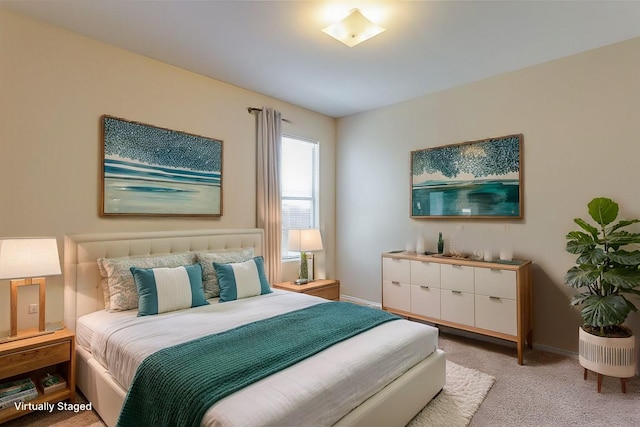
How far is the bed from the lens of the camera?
1477 mm

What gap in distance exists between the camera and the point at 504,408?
90.0 inches

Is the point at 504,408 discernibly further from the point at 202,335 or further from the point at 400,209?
the point at 400,209

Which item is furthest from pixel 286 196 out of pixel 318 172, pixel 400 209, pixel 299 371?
pixel 299 371

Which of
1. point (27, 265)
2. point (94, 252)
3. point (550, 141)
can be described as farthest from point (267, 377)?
point (550, 141)

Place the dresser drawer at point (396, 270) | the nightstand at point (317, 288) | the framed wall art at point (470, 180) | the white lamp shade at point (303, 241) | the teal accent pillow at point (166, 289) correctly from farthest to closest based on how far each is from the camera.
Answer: the white lamp shade at point (303, 241) → the nightstand at point (317, 288) → the dresser drawer at point (396, 270) → the framed wall art at point (470, 180) → the teal accent pillow at point (166, 289)

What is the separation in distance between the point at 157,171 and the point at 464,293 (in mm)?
3255

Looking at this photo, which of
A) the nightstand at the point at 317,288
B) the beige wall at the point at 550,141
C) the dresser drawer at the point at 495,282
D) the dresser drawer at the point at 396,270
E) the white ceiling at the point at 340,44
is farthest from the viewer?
the nightstand at the point at 317,288

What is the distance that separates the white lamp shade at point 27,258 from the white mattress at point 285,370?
517 mm

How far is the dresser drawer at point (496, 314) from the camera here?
9.75ft

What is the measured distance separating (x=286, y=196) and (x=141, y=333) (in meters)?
2.64

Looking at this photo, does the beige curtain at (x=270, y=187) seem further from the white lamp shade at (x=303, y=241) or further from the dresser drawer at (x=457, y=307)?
the dresser drawer at (x=457, y=307)

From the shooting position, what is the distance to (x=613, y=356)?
2418mm

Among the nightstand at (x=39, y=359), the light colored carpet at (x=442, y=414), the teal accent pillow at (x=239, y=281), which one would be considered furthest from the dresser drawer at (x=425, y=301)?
the nightstand at (x=39, y=359)

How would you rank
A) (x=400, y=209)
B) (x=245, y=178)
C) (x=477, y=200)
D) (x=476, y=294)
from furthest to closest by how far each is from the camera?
(x=400, y=209) → (x=245, y=178) → (x=477, y=200) → (x=476, y=294)
